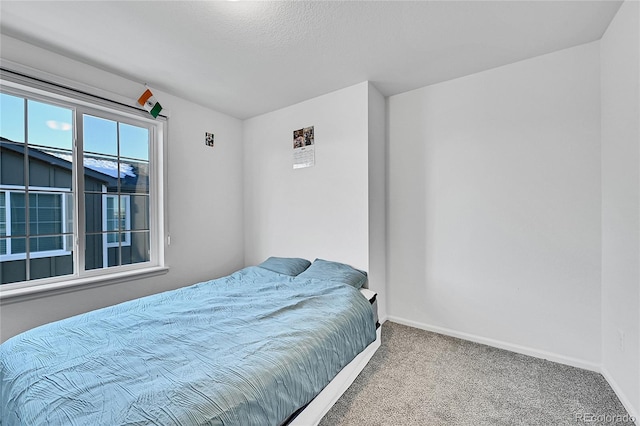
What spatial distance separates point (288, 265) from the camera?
8.89ft

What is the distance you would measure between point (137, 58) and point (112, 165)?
3.25 feet

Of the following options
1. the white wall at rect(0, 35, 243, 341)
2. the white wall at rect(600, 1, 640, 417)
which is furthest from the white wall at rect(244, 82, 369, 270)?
the white wall at rect(600, 1, 640, 417)

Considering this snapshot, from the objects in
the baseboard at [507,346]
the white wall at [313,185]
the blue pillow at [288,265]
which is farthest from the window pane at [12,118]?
the baseboard at [507,346]

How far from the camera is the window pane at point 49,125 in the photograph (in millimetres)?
1997

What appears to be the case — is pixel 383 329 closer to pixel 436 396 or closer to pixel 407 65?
pixel 436 396

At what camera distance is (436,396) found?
168 centimetres

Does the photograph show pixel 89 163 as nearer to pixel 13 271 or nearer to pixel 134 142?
pixel 134 142

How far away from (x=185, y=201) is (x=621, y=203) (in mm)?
3615

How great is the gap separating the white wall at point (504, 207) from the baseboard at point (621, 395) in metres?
0.12

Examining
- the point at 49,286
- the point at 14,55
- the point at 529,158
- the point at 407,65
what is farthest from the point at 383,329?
the point at 14,55

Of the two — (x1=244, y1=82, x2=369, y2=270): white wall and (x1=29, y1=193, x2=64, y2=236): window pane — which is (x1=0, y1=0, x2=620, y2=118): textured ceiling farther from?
(x1=29, y1=193, x2=64, y2=236): window pane

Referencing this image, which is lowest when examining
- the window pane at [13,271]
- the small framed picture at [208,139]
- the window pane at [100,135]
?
the window pane at [13,271]

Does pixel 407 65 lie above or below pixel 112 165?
above

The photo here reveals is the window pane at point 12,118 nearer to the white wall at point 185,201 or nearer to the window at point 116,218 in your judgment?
the white wall at point 185,201
